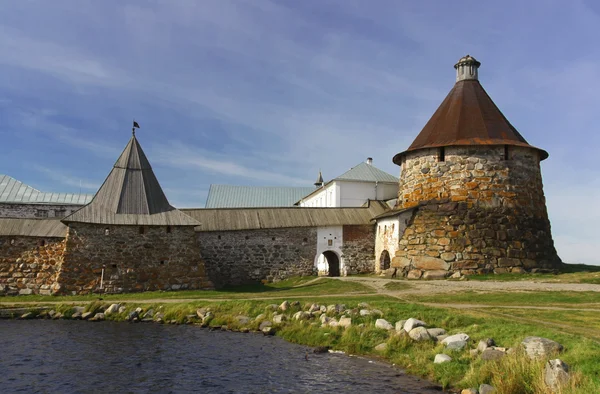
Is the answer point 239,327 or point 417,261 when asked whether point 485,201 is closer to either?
point 417,261

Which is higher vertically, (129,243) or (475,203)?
(475,203)

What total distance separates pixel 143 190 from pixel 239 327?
1068 centimetres

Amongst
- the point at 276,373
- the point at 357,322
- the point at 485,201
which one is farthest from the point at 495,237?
the point at 276,373

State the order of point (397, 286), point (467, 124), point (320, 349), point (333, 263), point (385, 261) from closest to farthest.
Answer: point (320, 349) → point (397, 286) → point (467, 124) → point (385, 261) → point (333, 263)

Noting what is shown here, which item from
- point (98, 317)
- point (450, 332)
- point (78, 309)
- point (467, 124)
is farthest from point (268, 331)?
point (467, 124)

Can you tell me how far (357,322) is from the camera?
1260cm

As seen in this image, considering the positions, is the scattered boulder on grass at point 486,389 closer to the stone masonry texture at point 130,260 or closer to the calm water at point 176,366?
the calm water at point 176,366

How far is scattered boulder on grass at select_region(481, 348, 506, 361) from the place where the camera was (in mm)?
8602

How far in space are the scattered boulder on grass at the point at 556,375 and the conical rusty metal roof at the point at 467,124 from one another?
16.2 metres

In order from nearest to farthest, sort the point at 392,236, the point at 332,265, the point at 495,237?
1. the point at 495,237
2. the point at 392,236
3. the point at 332,265

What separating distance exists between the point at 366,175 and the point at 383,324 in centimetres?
2391

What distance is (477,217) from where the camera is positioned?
22.0 m

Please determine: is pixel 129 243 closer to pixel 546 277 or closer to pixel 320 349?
pixel 320 349

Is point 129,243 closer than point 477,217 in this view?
Yes
